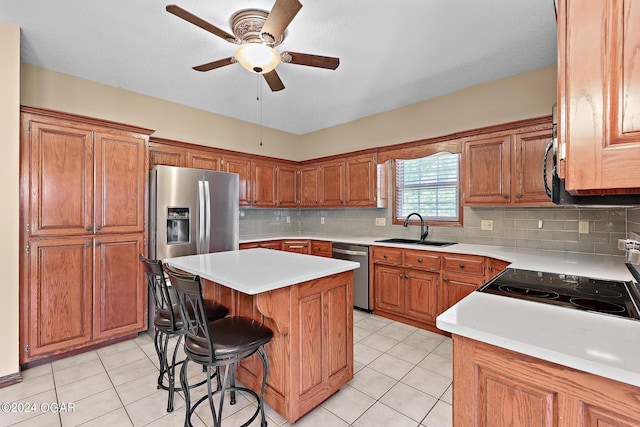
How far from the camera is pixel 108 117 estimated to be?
10.7 ft

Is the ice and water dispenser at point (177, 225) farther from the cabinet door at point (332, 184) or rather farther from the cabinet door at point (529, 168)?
the cabinet door at point (529, 168)

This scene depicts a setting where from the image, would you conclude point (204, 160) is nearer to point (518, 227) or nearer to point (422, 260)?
point (422, 260)

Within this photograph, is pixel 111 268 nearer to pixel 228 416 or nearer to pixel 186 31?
pixel 228 416

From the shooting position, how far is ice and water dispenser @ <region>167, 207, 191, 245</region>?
3141 millimetres

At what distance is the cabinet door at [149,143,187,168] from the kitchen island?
68.3 inches

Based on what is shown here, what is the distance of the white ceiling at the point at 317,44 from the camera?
2.05 metres

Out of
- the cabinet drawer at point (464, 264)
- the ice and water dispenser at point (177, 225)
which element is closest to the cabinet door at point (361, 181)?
the cabinet drawer at point (464, 264)

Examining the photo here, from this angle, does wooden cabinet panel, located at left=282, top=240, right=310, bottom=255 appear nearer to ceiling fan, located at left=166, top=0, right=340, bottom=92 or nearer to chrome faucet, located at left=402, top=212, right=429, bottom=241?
chrome faucet, located at left=402, top=212, right=429, bottom=241

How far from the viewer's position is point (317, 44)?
2477mm

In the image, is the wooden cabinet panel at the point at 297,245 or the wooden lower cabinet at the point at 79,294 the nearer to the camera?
the wooden lower cabinet at the point at 79,294

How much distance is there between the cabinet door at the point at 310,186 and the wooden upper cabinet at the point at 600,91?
405cm

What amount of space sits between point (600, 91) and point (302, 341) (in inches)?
69.4

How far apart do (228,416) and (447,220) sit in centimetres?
310

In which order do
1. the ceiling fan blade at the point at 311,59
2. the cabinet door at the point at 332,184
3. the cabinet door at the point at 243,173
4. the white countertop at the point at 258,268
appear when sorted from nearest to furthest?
the white countertop at the point at 258,268 < the ceiling fan blade at the point at 311,59 < the cabinet door at the point at 243,173 < the cabinet door at the point at 332,184
